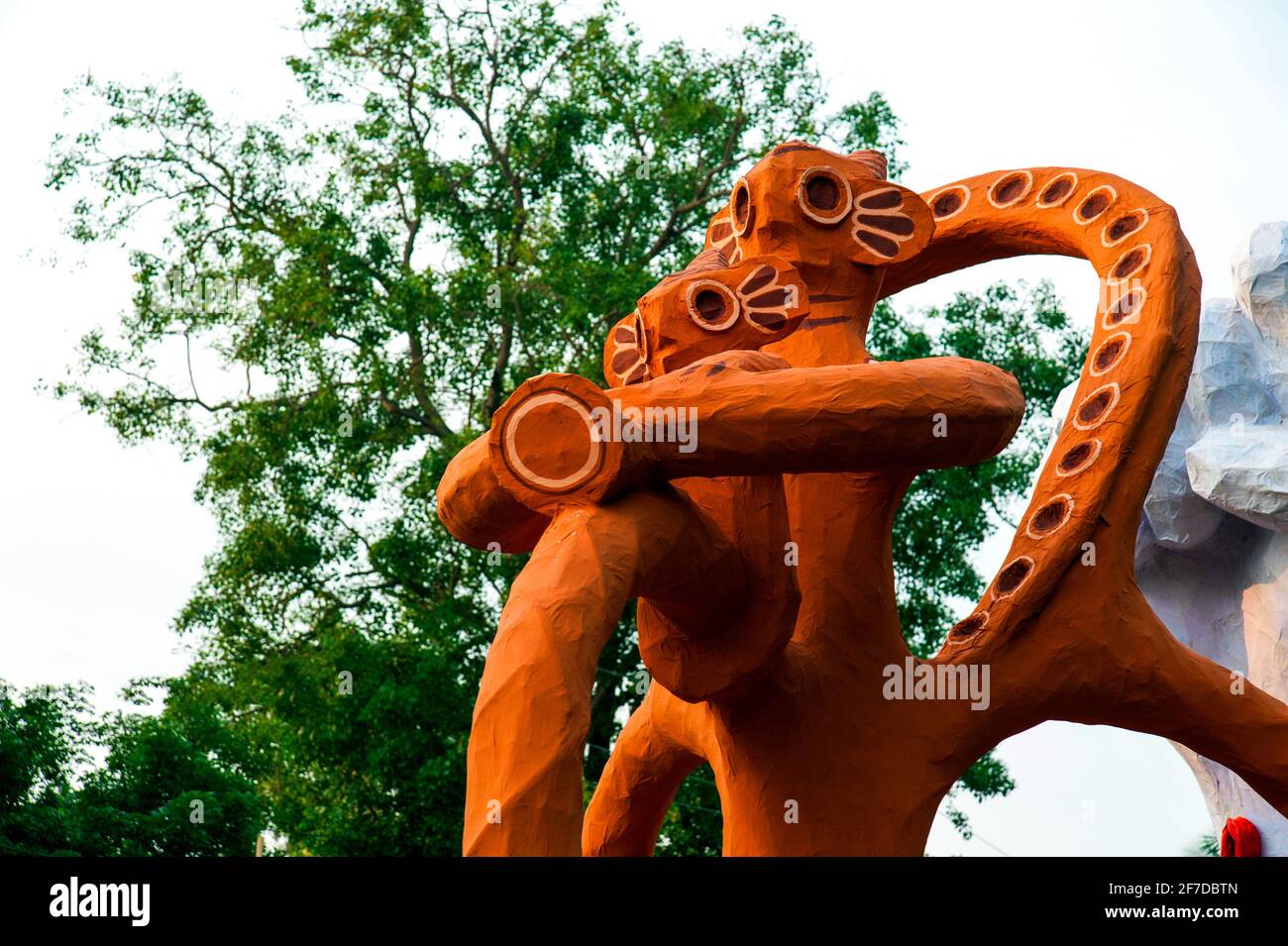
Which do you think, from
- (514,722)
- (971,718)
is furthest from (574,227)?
(514,722)

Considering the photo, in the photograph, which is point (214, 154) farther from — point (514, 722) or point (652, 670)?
point (514, 722)

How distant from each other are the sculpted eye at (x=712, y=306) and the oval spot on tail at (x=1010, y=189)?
1842 mm

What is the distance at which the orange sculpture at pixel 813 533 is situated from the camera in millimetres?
4301

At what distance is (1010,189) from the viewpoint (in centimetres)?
646

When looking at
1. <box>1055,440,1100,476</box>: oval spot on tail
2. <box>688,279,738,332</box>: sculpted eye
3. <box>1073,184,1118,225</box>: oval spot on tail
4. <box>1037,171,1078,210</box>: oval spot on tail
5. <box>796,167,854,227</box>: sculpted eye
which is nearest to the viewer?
<box>688,279,738,332</box>: sculpted eye

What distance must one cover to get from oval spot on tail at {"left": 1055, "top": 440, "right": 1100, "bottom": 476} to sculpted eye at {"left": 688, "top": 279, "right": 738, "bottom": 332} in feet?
4.92

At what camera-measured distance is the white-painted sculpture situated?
803 cm

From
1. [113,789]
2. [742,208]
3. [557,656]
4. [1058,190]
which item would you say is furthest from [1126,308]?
[113,789]

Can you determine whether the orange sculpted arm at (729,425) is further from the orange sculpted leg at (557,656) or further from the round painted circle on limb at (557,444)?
the orange sculpted leg at (557,656)

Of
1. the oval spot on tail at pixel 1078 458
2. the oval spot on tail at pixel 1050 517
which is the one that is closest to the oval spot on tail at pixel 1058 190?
the oval spot on tail at pixel 1078 458

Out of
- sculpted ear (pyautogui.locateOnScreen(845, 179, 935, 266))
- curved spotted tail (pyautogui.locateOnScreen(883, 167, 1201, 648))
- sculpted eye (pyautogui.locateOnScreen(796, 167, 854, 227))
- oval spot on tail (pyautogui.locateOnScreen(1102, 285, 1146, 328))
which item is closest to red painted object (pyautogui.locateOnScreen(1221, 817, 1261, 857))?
curved spotted tail (pyautogui.locateOnScreen(883, 167, 1201, 648))

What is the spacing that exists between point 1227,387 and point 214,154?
28.5 ft

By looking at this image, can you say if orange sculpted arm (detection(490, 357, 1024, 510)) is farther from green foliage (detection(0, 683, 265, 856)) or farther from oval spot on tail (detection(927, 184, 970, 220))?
green foliage (detection(0, 683, 265, 856))
